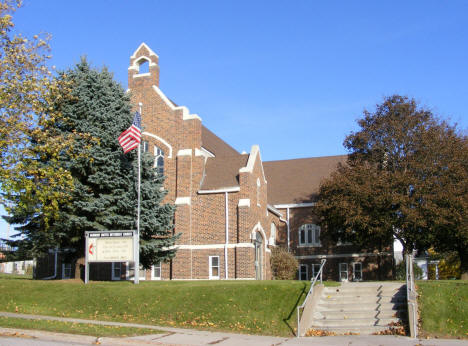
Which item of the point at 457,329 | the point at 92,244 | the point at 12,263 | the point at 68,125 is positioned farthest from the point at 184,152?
the point at 12,263

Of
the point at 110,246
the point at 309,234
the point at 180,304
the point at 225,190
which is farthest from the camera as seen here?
the point at 309,234

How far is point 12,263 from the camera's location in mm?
62844

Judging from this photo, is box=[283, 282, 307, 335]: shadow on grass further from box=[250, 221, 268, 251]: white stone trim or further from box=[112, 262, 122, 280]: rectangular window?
box=[112, 262, 122, 280]: rectangular window

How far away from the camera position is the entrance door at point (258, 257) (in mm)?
31844

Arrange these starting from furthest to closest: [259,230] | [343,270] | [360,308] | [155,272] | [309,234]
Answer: [309,234], [343,270], [259,230], [155,272], [360,308]

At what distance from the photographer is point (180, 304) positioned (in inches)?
719

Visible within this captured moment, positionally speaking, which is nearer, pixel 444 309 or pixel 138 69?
pixel 444 309

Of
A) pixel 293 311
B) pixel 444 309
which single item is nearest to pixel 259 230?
pixel 293 311

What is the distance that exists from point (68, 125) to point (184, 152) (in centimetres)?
834

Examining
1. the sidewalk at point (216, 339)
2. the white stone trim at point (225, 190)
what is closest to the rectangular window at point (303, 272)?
the white stone trim at point (225, 190)

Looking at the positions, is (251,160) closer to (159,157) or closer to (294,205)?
(159,157)

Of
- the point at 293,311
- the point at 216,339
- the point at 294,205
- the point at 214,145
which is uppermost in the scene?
the point at 214,145

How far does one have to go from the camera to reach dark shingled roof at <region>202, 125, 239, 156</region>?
37.8 m

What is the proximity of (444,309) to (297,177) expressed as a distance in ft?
92.2
